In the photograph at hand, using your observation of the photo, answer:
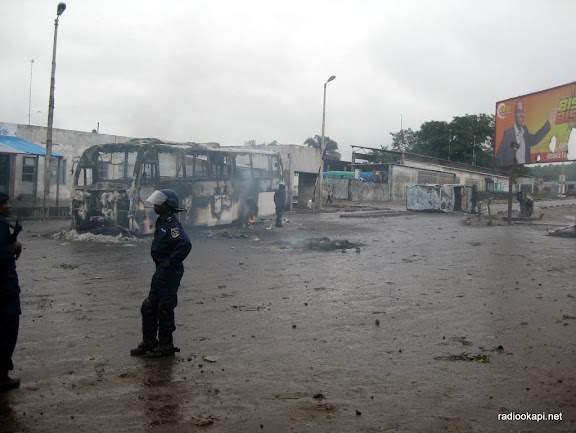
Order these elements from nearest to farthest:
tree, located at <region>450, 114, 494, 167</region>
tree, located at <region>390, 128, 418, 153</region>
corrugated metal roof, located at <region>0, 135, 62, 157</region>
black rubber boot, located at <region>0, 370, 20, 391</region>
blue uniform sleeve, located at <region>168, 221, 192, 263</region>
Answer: black rubber boot, located at <region>0, 370, 20, 391</region>
blue uniform sleeve, located at <region>168, 221, 192, 263</region>
corrugated metal roof, located at <region>0, 135, 62, 157</region>
tree, located at <region>450, 114, 494, 167</region>
tree, located at <region>390, 128, 418, 153</region>

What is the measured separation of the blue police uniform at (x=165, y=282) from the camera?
16.3ft

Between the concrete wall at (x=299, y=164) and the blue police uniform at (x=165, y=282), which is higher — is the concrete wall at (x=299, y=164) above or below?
above

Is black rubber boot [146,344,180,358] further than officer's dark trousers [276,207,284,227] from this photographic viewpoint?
No

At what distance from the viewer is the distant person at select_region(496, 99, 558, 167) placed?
20.8 metres

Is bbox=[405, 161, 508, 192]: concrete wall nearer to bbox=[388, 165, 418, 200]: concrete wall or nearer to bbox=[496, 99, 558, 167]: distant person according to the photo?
bbox=[388, 165, 418, 200]: concrete wall

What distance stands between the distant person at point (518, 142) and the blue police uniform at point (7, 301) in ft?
66.1

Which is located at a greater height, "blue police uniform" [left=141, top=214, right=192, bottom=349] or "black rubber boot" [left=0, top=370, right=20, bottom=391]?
"blue police uniform" [left=141, top=214, right=192, bottom=349]

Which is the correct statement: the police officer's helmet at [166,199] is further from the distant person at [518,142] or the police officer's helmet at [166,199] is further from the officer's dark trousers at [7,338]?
the distant person at [518,142]

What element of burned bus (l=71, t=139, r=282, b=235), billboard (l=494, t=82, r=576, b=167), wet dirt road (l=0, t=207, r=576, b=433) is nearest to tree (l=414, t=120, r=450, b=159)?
billboard (l=494, t=82, r=576, b=167)

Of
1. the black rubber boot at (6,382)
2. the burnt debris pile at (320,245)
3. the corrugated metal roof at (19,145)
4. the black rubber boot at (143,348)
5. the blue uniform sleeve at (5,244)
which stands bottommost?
the black rubber boot at (6,382)

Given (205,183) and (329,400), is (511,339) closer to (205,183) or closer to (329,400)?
(329,400)

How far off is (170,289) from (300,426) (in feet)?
6.49

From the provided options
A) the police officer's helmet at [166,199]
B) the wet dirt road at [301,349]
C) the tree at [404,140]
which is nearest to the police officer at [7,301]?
the wet dirt road at [301,349]

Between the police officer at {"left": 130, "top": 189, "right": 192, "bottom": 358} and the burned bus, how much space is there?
974 centimetres
